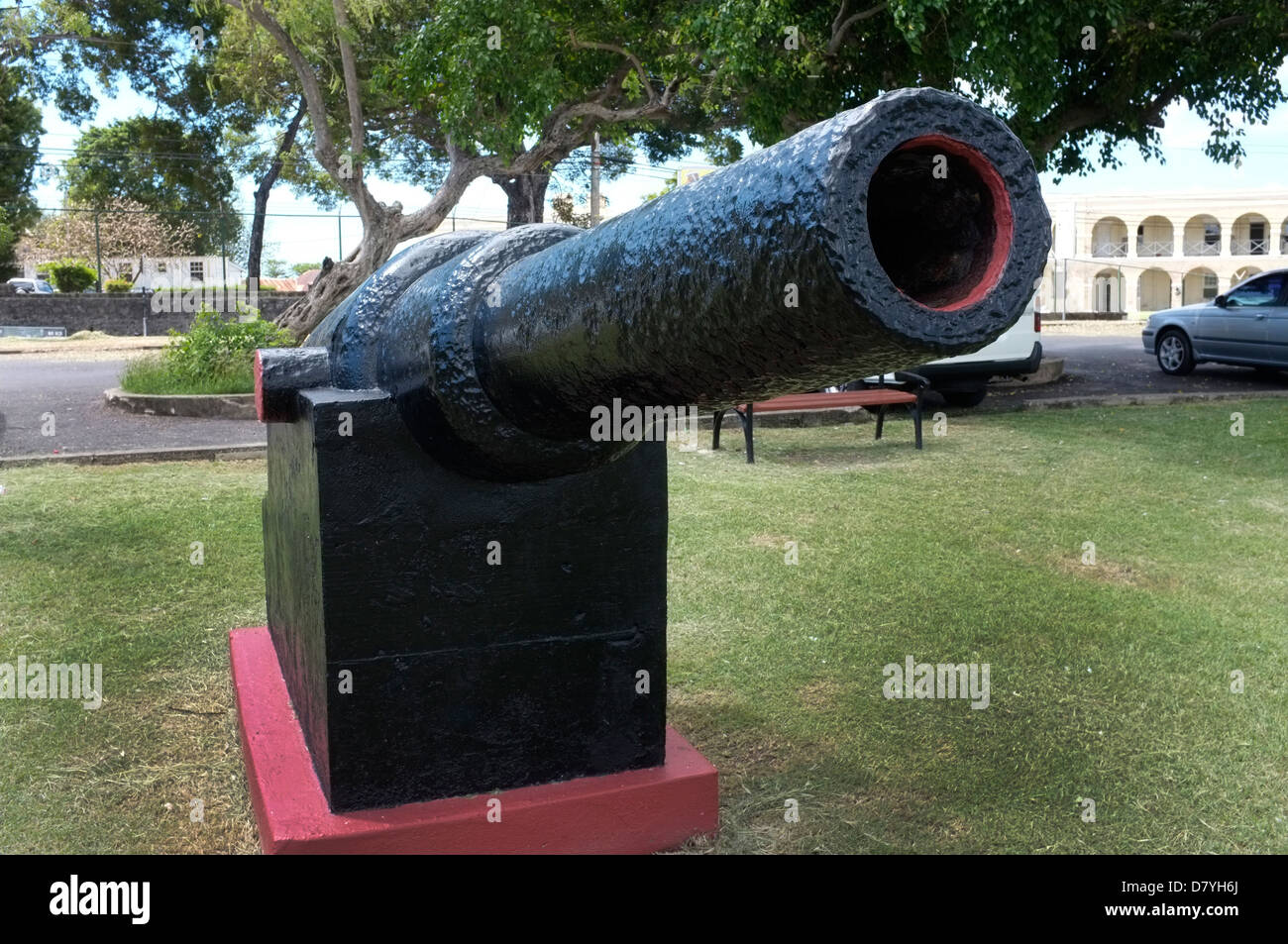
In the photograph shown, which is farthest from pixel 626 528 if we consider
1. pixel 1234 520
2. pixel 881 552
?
pixel 1234 520

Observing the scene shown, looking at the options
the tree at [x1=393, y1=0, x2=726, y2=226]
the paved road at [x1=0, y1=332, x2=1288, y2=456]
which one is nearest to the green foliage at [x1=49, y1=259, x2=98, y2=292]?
the paved road at [x1=0, y1=332, x2=1288, y2=456]

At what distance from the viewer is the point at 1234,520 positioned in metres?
7.20

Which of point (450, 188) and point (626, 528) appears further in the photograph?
point (450, 188)

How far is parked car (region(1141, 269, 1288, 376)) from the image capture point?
1535 centimetres

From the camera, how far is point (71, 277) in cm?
3478

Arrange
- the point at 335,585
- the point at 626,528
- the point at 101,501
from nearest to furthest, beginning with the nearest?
1. the point at 335,585
2. the point at 626,528
3. the point at 101,501

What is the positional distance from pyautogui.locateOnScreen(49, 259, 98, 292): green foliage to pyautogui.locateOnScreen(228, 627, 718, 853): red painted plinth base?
1393 inches

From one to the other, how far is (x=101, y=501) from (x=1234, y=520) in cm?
692

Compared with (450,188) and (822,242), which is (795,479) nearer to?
(822,242)

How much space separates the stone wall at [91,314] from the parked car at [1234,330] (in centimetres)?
2013

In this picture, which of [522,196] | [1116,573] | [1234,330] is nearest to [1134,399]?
[1234,330]

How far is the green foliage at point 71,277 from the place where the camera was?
113ft

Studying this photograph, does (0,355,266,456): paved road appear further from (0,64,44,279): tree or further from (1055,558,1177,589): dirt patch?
(0,64,44,279): tree

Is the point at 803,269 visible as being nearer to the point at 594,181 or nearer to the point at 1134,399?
the point at 1134,399
